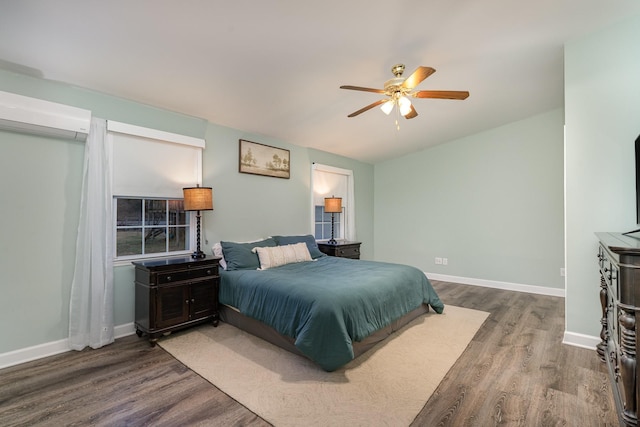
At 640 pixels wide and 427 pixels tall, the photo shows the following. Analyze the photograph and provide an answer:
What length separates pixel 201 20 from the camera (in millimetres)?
2158

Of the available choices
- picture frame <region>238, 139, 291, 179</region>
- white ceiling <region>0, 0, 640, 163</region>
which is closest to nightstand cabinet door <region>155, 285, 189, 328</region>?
picture frame <region>238, 139, 291, 179</region>

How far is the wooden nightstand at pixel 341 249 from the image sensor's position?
5.00 metres

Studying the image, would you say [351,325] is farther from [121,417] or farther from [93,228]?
[93,228]

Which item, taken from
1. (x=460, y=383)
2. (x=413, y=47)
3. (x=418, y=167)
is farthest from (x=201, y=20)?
(x=418, y=167)

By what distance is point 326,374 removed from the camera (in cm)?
234

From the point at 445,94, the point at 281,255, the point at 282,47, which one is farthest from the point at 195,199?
the point at 445,94

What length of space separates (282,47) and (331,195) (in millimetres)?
3363

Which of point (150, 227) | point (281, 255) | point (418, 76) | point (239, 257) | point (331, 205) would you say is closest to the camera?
point (418, 76)

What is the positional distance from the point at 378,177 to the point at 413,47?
13.3 ft

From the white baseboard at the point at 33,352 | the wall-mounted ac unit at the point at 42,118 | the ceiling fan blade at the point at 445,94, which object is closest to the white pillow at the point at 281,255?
the white baseboard at the point at 33,352

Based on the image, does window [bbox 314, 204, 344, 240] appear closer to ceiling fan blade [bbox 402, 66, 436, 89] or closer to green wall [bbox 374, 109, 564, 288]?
green wall [bbox 374, 109, 564, 288]

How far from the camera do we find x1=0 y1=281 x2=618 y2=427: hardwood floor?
184 centimetres

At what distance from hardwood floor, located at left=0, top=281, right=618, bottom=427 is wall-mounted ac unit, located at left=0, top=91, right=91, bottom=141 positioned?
201 centimetres

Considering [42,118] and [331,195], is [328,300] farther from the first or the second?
[331,195]
